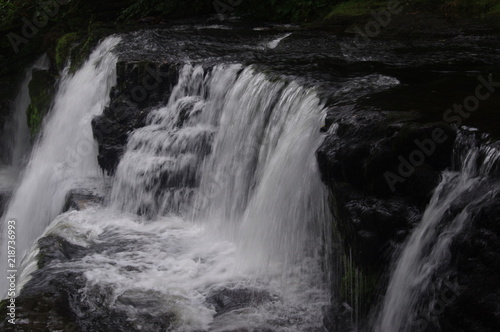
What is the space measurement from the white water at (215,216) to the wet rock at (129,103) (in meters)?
0.30

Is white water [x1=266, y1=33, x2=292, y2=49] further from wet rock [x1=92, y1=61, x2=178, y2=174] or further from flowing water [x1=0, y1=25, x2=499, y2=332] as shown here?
wet rock [x1=92, y1=61, x2=178, y2=174]

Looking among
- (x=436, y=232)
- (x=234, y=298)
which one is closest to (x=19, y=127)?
(x=234, y=298)

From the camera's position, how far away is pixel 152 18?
14969 millimetres

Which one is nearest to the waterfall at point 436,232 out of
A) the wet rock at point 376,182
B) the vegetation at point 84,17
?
the wet rock at point 376,182

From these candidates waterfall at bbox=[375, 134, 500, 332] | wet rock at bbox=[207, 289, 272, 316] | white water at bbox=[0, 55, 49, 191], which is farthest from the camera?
white water at bbox=[0, 55, 49, 191]

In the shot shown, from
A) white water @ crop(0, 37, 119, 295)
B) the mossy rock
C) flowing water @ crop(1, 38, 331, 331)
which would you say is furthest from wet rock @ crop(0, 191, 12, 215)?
flowing water @ crop(1, 38, 331, 331)

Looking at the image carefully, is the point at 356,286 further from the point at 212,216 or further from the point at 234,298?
the point at 212,216

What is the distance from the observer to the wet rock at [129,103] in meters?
10.3

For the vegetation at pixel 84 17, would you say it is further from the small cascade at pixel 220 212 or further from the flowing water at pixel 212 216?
the small cascade at pixel 220 212

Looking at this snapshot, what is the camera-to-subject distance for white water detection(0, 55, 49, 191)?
15414 millimetres

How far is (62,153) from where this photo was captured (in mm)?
12070

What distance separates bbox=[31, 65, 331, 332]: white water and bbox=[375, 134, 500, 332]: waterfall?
1118 millimetres

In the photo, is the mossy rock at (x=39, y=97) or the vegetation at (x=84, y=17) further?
the mossy rock at (x=39, y=97)

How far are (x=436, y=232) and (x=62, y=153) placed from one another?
868 cm
